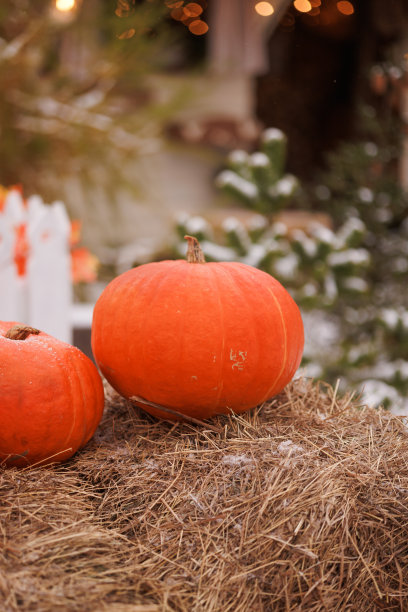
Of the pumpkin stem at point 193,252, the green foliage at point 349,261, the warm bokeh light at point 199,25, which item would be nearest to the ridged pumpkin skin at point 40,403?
the pumpkin stem at point 193,252

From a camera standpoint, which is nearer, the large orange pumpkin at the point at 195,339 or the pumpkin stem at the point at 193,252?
the large orange pumpkin at the point at 195,339

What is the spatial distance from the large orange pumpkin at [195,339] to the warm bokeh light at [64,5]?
3.08m

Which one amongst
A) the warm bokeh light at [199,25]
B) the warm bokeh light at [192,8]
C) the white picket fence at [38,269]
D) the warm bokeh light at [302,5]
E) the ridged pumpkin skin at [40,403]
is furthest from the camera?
the warm bokeh light at [199,25]

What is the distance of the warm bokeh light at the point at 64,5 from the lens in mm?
3648

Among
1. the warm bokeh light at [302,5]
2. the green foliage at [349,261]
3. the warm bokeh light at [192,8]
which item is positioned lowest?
the green foliage at [349,261]

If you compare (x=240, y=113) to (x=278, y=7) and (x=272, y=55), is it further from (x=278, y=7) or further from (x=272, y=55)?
(x=278, y=7)

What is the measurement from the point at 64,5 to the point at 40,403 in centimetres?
343

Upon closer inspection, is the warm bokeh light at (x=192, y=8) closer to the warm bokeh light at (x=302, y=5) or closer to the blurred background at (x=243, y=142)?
the blurred background at (x=243, y=142)

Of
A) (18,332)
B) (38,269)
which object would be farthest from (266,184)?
(18,332)

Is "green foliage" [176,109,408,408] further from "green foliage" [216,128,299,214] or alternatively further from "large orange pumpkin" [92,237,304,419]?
"large orange pumpkin" [92,237,304,419]

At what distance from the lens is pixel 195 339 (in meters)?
1.24

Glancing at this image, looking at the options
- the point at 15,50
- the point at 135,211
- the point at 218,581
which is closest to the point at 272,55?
the point at 135,211

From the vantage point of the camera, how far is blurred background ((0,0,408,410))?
10.6ft

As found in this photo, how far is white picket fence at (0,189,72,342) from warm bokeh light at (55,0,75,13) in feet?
5.75
